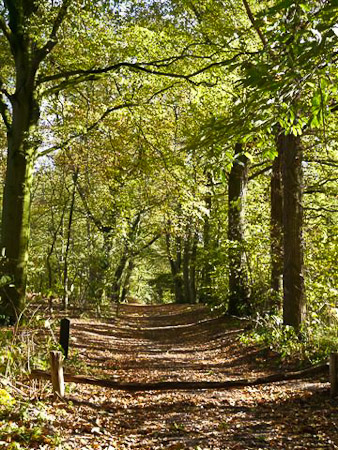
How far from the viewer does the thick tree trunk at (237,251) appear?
1303 cm

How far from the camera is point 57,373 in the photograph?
17.1 feet

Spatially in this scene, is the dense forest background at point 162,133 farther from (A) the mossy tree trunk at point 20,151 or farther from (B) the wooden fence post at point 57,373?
(B) the wooden fence post at point 57,373

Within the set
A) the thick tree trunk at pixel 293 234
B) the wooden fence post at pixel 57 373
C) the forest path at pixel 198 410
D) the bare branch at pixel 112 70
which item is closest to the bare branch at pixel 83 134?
the bare branch at pixel 112 70

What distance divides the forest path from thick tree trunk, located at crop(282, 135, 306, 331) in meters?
1.10

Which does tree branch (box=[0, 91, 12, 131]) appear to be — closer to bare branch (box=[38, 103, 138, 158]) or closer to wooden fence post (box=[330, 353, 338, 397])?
bare branch (box=[38, 103, 138, 158])

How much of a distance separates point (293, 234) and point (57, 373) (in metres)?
5.60

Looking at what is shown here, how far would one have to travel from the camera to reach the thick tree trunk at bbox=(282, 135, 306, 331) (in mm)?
8547

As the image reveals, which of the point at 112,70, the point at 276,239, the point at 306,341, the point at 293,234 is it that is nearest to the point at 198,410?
the point at 306,341

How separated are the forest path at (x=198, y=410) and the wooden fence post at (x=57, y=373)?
0.21 metres

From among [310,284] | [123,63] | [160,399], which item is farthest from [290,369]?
[123,63]

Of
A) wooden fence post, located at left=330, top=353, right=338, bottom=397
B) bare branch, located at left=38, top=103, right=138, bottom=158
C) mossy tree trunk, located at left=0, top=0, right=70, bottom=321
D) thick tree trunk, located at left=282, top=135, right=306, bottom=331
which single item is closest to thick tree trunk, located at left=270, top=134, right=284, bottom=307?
thick tree trunk, located at left=282, top=135, right=306, bottom=331

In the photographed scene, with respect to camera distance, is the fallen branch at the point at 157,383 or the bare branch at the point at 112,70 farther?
the bare branch at the point at 112,70

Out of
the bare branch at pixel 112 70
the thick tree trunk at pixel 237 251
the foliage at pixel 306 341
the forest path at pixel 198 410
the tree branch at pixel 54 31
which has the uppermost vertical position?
the tree branch at pixel 54 31

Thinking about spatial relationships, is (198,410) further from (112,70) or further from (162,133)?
(162,133)
